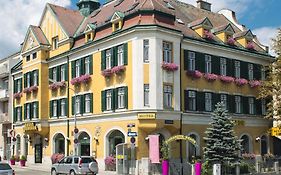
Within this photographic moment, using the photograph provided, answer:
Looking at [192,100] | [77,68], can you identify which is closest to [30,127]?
[77,68]

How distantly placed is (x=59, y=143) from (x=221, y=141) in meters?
19.4

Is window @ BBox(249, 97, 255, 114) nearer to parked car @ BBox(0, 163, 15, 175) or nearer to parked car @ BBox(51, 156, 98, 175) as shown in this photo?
parked car @ BBox(51, 156, 98, 175)

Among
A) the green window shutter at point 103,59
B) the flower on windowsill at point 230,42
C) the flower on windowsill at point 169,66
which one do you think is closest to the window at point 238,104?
the flower on windowsill at point 230,42

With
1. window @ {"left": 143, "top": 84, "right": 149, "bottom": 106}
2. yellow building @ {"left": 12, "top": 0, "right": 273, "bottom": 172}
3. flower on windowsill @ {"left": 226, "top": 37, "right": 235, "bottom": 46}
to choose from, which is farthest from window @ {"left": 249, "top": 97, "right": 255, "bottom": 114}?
window @ {"left": 143, "top": 84, "right": 149, "bottom": 106}

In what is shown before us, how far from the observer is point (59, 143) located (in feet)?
155

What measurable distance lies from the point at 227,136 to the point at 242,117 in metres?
9.31

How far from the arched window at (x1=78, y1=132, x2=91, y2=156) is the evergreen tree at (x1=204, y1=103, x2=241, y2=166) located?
11.8m

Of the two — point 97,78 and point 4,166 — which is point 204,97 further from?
point 4,166

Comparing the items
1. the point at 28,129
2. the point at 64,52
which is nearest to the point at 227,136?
the point at 64,52

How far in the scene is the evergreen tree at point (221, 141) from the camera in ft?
113

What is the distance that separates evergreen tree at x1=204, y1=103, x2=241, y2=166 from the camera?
34312mm

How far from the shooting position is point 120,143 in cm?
3797

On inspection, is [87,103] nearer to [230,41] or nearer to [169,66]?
[169,66]

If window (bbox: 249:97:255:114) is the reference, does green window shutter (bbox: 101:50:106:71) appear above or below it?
above
